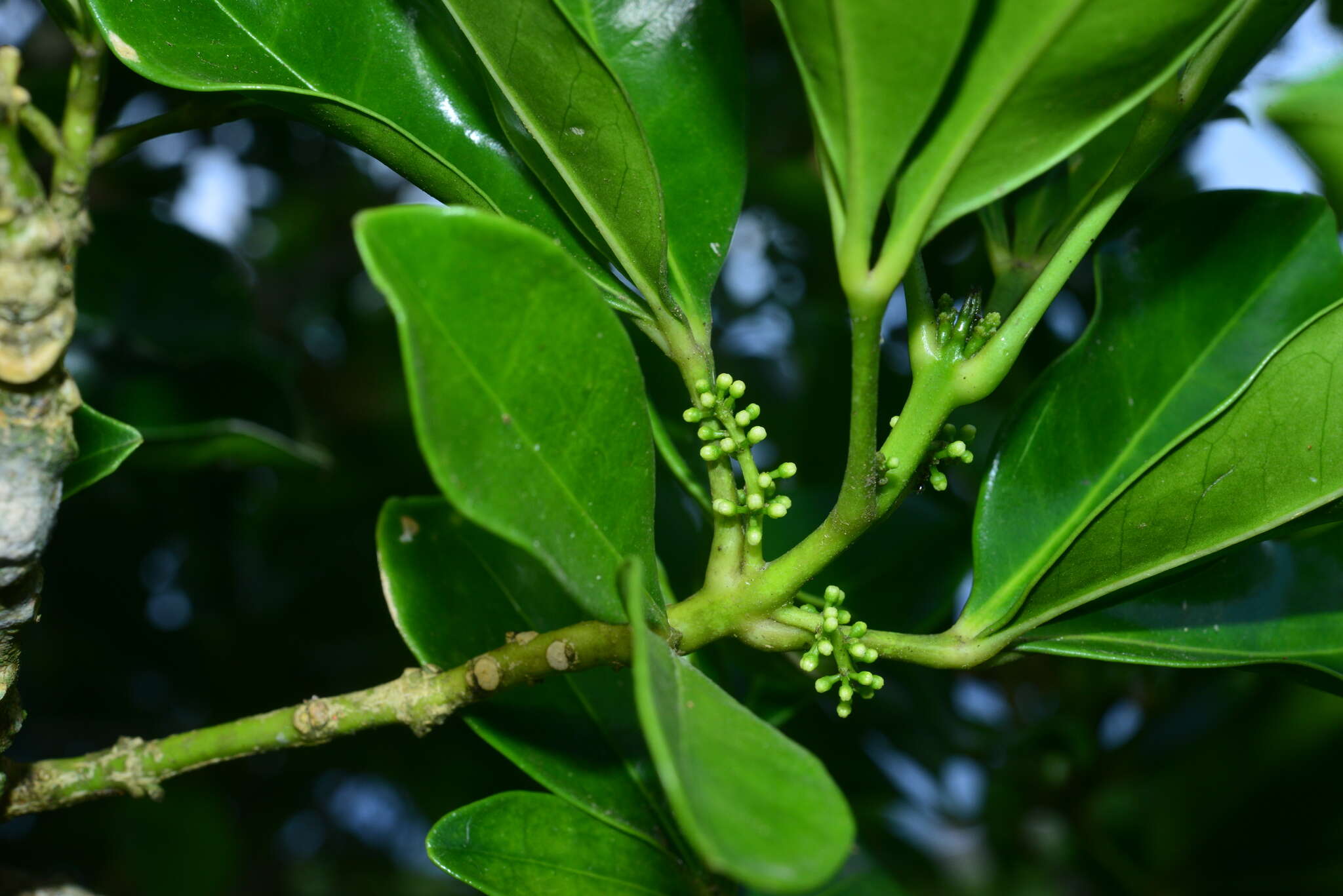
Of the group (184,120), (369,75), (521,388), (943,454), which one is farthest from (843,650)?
(184,120)

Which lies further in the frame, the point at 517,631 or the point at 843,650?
the point at 517,631

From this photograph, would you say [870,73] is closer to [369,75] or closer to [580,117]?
[580,117]

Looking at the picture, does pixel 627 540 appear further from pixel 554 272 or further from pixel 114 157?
pixel 114 157

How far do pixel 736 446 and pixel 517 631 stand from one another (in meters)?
0.36

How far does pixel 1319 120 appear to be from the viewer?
1.15 metres

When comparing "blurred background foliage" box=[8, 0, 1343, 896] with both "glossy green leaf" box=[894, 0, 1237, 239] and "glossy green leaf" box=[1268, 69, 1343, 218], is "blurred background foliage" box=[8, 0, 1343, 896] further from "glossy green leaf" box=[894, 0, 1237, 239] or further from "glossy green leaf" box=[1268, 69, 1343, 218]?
"glossy green leaf" box=[894, 0, 1237, 239]

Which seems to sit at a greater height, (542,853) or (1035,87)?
(1035,87)

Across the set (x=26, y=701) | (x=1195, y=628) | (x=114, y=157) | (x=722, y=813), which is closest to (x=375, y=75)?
(x=114, y=157)

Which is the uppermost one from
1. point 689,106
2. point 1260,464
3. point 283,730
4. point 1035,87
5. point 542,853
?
point 689,106

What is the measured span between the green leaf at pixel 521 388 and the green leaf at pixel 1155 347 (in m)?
0.40

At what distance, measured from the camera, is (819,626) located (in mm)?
823

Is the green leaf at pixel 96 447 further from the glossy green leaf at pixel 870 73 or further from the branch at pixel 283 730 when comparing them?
the glossy green leaf at pixel 870 73

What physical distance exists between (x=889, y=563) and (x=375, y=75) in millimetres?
770

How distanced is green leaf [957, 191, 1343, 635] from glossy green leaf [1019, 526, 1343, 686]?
8 cm
